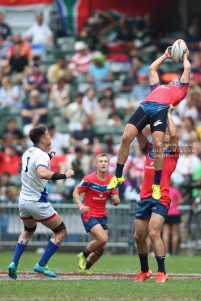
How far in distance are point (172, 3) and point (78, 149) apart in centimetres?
1063

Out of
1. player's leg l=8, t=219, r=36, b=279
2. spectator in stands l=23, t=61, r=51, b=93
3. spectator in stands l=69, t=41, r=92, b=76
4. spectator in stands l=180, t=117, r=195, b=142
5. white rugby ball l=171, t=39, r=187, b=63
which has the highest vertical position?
spectator in stands l=69, t=41, r=92, b=76

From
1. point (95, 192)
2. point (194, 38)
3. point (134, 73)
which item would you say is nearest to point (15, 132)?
point (134, 73)

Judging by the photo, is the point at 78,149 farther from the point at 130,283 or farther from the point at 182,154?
the point at 130,283

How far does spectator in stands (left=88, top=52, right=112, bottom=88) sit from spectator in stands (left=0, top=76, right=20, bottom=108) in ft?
8.19

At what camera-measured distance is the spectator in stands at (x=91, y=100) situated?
19234 mm

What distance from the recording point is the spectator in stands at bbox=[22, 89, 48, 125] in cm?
1933

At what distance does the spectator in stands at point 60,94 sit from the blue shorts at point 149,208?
11438mm

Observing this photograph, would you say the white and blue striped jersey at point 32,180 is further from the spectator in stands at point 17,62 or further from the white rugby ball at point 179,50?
the spectator in stands at point 17,62

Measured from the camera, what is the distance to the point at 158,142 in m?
8.69

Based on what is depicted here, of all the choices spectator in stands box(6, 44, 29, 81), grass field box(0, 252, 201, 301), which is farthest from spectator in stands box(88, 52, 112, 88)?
grass field box(0, 252, 201, 301)

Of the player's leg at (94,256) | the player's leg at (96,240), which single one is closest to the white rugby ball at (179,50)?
the player's leg at (96,240)

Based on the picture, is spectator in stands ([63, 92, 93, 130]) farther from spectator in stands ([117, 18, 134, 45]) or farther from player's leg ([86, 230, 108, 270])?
player's leg ([86, 230, 108, 270])

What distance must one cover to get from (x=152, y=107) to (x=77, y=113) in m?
10.1

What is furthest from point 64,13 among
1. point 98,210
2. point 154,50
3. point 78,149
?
point 98,210
